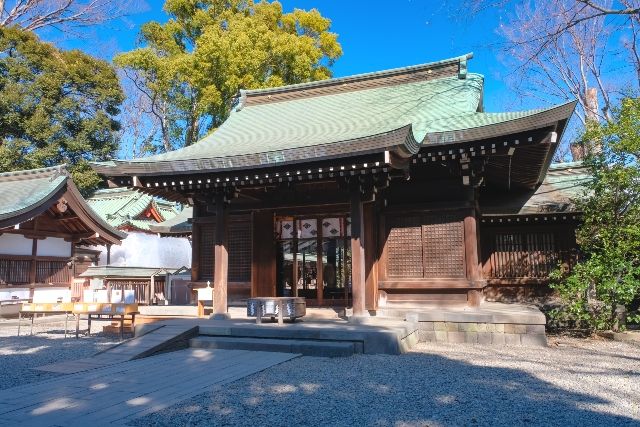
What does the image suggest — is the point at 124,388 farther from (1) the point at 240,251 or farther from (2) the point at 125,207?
(2) the point at 125,207

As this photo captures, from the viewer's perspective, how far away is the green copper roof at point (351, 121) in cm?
785

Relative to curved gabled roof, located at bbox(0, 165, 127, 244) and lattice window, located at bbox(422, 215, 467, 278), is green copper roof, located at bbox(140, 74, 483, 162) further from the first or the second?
curved gabled roof, located at bbox(0, 165, 127, 244)

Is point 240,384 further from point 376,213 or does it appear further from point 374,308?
point 376,213

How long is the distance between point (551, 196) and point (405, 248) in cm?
422

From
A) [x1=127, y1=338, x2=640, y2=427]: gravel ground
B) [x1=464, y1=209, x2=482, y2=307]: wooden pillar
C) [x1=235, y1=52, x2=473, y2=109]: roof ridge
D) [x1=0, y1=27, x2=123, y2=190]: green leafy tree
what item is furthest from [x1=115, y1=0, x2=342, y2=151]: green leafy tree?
[x1=127, y1=338, x2=640, y2=427]: gravel ground

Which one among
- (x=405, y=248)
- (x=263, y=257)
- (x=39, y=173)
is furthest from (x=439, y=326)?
(x=39, y=173)

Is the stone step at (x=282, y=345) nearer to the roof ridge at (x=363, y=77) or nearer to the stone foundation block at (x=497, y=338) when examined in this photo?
the stone foundation block at (x=497, y=338)

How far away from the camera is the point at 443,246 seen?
9391 mm

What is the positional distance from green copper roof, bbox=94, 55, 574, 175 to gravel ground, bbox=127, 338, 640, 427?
3.44m

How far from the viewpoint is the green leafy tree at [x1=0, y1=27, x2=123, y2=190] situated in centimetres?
2252

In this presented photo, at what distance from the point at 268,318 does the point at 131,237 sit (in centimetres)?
1788

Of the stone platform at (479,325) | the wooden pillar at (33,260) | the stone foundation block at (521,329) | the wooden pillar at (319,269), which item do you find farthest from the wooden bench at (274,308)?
Answer: the wooden pillar at (33,260)

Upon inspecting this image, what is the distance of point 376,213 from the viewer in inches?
392

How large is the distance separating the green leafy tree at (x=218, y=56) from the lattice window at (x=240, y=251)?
11910 millimetres
